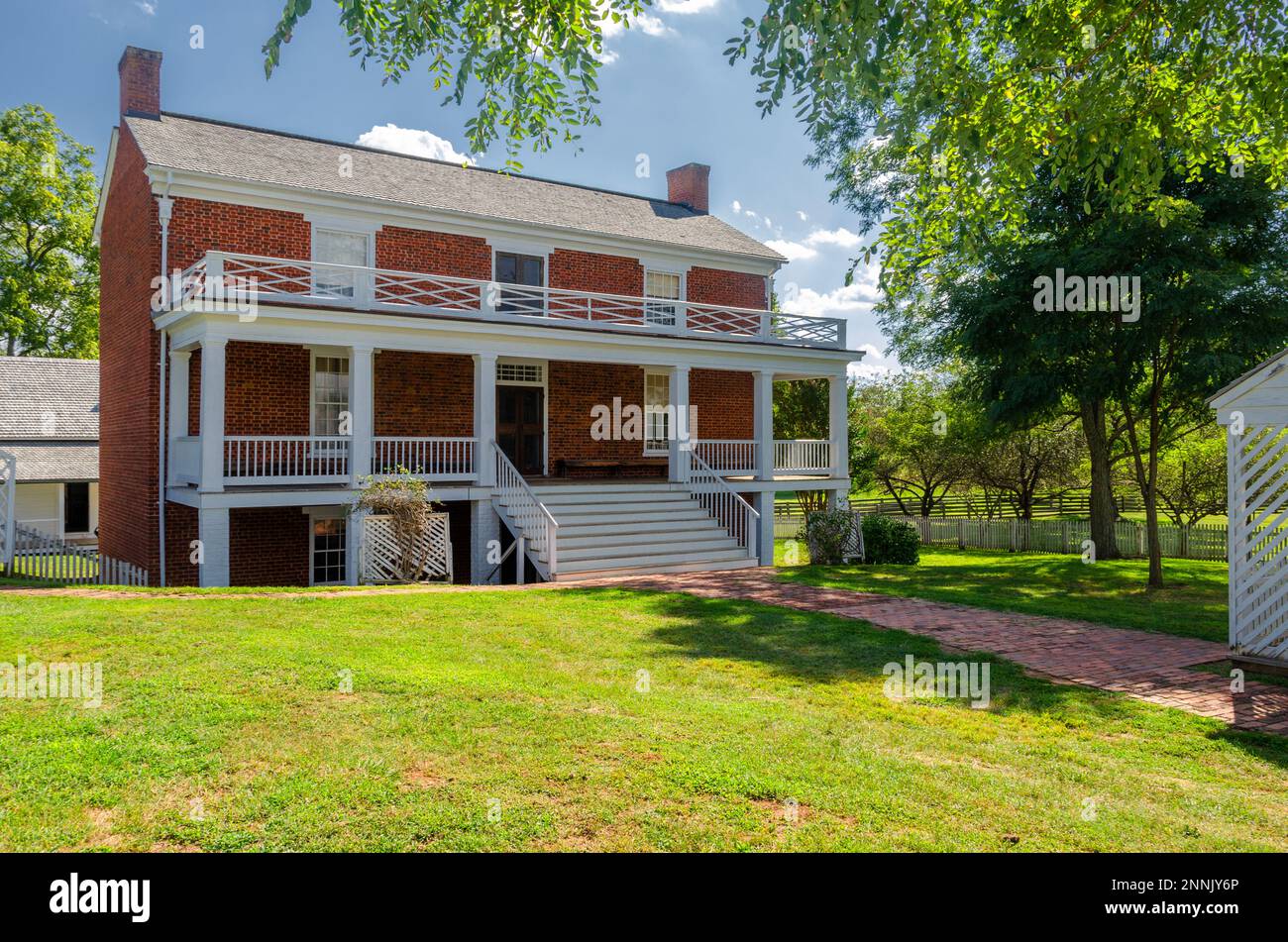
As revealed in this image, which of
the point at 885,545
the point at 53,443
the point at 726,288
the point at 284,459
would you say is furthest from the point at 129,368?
the point at 885,545

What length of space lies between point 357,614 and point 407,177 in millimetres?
13530

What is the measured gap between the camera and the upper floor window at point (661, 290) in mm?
22484

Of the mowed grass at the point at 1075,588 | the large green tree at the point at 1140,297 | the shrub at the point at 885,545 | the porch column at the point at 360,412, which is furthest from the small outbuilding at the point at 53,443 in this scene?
the large green tree at the point at 1140,297

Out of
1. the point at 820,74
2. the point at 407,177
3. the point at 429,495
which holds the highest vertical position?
the point at 407,177

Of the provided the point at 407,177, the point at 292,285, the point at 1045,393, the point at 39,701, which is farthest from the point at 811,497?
the point at 39,701

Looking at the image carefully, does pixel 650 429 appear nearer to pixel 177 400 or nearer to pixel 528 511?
pixel 528 511

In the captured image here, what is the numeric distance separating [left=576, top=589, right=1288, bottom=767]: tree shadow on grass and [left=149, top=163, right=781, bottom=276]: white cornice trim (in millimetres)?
10925

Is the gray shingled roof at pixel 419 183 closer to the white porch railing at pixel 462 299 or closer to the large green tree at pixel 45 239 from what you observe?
the white porch railing at pixel 462 299

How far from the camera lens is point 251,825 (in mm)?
4402

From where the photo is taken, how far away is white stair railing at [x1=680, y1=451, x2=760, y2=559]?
17938mm

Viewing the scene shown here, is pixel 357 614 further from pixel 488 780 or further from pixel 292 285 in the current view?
pixel 292 285

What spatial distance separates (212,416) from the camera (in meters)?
14.7

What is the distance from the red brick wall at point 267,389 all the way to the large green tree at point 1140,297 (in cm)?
1169

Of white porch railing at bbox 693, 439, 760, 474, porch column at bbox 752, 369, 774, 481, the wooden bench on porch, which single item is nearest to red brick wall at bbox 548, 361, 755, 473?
the wooden bench on porch
